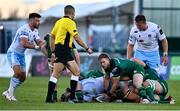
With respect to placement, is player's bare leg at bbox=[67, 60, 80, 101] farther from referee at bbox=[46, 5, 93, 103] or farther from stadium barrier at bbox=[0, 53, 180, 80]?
stadium barrier at bbox=[0, 53, 180, 80]

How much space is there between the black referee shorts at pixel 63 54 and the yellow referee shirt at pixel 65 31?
0.08 metres

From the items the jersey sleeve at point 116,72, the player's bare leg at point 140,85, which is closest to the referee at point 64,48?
the jersey sleeve at point 116,72

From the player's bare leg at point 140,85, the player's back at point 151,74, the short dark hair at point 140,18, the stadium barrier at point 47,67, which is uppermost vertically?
the short dark hair at point 140,18

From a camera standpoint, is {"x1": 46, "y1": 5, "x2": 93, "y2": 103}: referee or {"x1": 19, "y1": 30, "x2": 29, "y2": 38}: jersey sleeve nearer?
{"x1": 46, "y1": 5, "x2": 93, "y2": 103}: referee

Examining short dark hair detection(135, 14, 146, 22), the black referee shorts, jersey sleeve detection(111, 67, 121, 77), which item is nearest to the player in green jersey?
jersey sleeve detection(111, 67, 121, 77)

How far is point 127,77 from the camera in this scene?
17.4 meters

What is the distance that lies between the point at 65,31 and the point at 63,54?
49 centimetres

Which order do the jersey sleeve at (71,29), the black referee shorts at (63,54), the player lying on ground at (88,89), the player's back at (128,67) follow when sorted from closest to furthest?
the jersey sleeve at (71,29), the black referee shorts at (63,54), the player's back at (128,67), the player lying on ground at (88,89)

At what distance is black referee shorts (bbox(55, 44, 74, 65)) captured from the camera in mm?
16844

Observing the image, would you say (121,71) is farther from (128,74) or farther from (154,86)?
(154,86)

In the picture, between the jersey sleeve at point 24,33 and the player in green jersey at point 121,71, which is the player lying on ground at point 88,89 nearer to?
the player in green jersey at point 121,71

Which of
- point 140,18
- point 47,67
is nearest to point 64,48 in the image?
point 140,18

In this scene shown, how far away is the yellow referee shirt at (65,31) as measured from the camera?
1675 cm

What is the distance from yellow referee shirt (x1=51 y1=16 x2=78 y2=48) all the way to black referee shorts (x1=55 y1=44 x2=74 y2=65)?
85 millimetres
